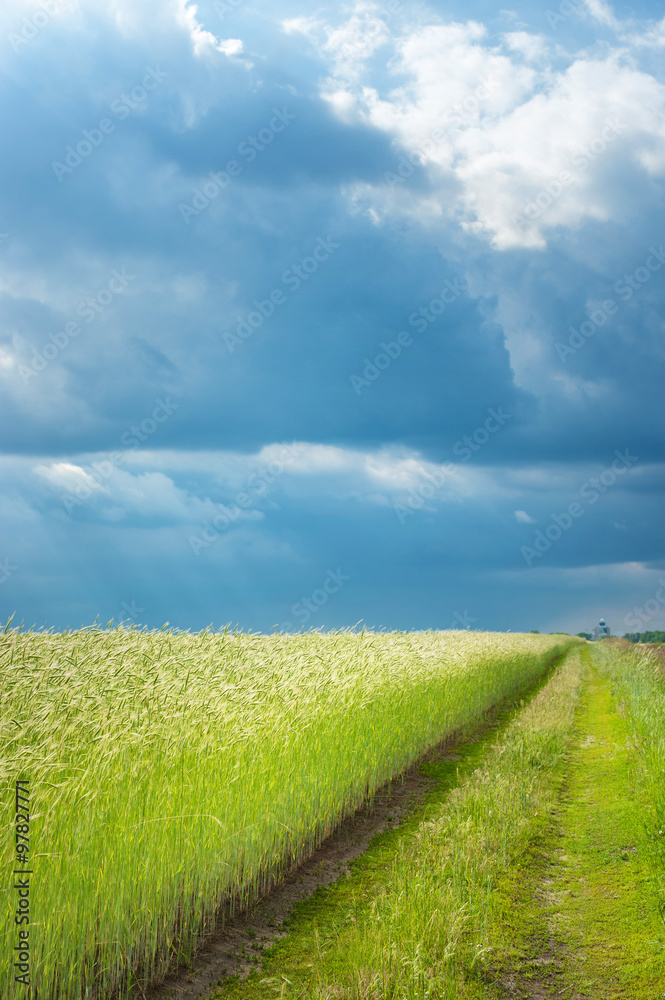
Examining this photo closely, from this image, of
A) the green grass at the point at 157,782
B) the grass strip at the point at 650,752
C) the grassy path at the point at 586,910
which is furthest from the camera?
the grass strip at the point at 650,752

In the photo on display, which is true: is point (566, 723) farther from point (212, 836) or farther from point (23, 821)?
point (23, 821)

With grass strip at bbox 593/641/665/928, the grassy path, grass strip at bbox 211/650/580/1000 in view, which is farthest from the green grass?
grass strip at bbox 593/641/665/928

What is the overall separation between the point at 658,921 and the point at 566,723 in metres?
8.97

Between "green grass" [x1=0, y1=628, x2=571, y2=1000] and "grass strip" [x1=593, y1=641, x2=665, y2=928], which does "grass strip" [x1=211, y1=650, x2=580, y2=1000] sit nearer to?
"green grass" [x1=0, y1=628, x2=571, y2=1000]

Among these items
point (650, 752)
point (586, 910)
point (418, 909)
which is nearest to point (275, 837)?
point (418, 909)

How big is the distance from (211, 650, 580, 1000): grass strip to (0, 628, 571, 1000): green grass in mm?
731

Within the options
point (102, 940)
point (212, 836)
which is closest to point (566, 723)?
point (212, 836)

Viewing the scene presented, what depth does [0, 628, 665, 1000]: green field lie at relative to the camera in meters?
4.46

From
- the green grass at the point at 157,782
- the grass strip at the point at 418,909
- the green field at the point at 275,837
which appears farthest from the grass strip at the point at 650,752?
the green grass at the point at 157,782

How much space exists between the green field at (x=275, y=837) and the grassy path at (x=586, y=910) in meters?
0.03

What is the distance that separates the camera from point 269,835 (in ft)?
20.6

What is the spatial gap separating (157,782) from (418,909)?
7.70ft

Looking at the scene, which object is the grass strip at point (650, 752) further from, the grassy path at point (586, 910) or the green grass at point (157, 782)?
the green grass at point (157, 782)

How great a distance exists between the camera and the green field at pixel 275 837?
4465mm
